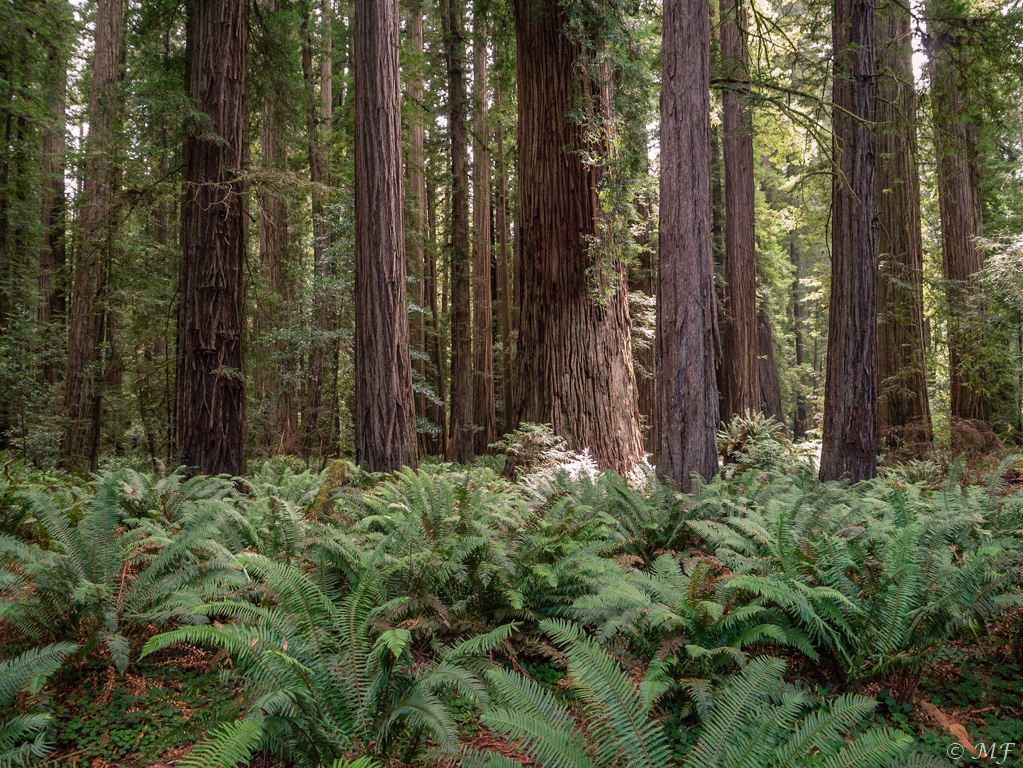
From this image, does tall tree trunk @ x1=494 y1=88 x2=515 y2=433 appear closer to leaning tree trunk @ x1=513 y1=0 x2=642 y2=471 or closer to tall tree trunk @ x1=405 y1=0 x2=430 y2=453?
tall tree trunk @ x1=405 y1=0 x2=430 y2=453

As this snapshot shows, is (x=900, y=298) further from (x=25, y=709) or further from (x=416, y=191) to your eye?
(x=25, y=709)

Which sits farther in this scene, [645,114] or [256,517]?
[645,114]

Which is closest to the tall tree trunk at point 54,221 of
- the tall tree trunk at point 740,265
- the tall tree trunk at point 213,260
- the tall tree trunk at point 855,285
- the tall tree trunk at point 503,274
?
the tall tree trunk at point 213,260

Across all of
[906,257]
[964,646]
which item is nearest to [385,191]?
[964,646]

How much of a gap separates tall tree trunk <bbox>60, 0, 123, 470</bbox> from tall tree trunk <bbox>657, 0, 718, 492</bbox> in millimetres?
6905

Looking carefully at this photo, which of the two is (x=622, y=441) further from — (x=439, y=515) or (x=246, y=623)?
(x=246, y=623)

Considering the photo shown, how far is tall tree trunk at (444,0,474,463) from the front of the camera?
1307 cm

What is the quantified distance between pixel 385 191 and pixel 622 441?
4335 mm

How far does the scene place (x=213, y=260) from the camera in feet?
21.3

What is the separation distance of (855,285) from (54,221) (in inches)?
761

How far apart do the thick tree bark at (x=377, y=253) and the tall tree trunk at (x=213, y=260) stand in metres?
1.65

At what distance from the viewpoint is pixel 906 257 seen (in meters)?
10.4

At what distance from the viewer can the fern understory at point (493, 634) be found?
6.74ft

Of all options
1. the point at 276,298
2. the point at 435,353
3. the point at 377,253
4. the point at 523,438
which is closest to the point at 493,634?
the point at 377,253
